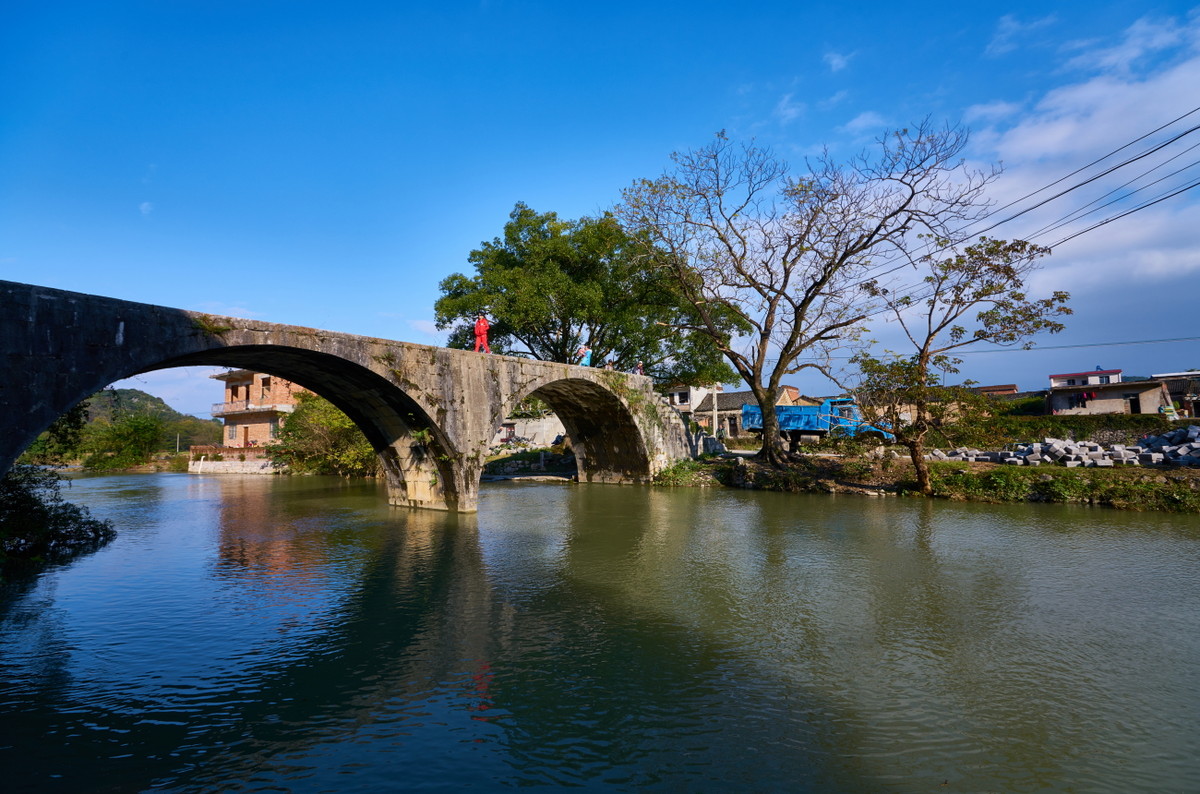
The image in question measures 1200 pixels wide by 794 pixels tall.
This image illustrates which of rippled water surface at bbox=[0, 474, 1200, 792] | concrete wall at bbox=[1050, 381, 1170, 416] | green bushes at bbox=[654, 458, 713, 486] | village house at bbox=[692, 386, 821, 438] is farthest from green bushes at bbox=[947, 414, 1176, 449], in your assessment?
village house at bbox=[692, 386, 821, 438]

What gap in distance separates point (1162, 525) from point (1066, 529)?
2363 mm

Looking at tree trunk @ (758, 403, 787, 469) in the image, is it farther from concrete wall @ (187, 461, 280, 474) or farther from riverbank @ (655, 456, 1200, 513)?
concrete wall @ (187, 461, 280, 474)

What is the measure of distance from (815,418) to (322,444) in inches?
1027

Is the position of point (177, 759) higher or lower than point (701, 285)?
lower

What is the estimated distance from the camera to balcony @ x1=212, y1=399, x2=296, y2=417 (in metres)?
45.5

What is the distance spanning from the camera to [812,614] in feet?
27.0

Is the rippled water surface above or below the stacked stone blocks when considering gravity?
below

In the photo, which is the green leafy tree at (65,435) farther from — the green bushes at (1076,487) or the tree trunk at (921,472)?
the green bushes at (1076,487)

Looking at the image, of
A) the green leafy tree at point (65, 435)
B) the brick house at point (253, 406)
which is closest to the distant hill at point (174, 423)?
the brick house at point (253, 406)

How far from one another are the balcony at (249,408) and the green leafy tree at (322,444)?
19.5 feet

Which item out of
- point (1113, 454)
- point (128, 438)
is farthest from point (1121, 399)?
point (128, 438)

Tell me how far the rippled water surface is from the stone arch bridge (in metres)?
3.30

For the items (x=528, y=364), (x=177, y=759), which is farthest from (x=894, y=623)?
(x=528, y=364)

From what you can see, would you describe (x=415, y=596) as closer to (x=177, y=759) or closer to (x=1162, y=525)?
(x=177, y=759)
